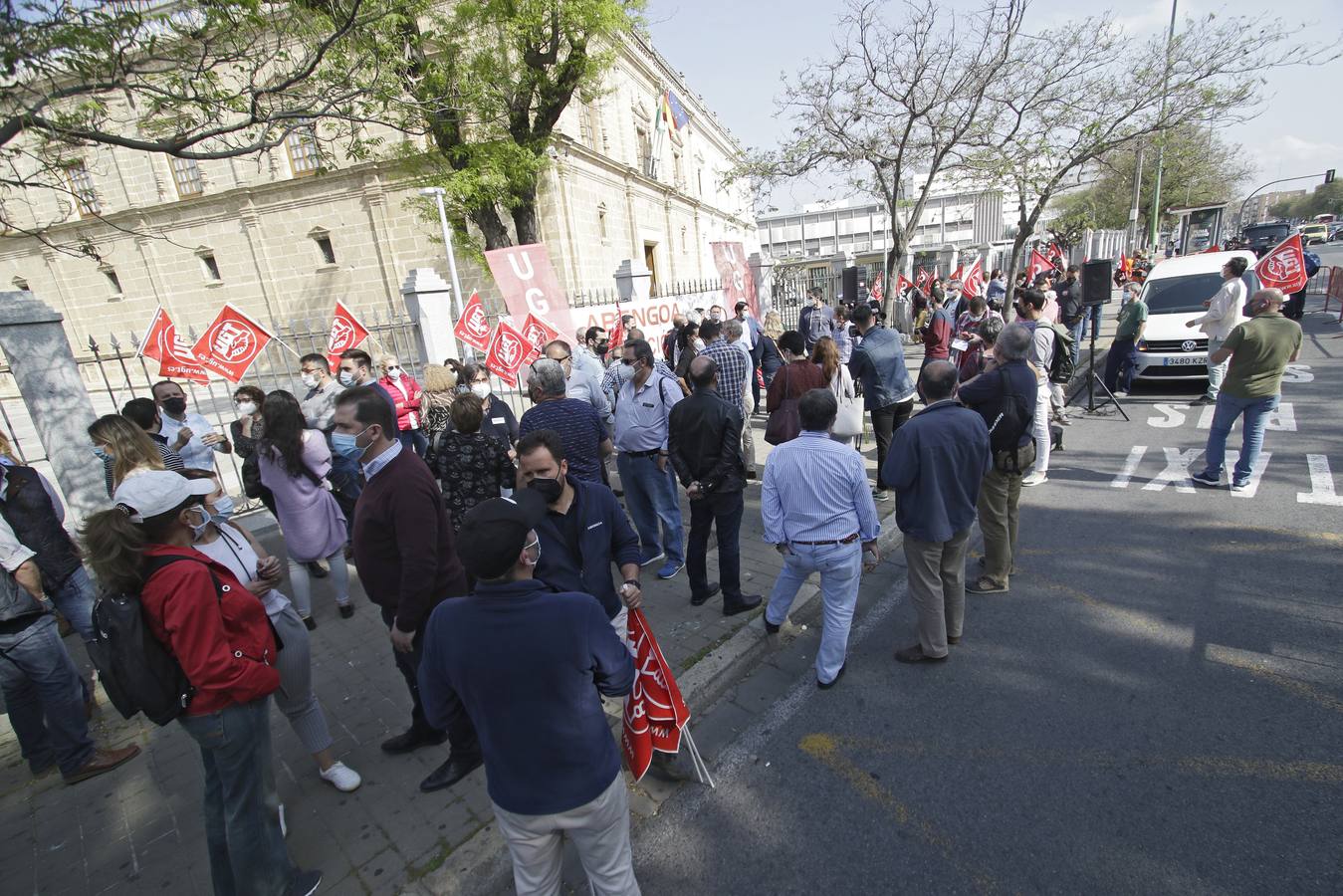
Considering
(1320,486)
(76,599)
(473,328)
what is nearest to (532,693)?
(76,599)

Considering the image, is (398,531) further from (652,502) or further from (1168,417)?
(1168,417)

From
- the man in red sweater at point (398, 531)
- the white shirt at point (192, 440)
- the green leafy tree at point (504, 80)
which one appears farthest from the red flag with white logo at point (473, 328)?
the man in red sweater at point (398, 531)

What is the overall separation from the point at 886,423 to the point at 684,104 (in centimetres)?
3254

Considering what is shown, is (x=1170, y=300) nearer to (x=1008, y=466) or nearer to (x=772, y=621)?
(x=1008, y=466)

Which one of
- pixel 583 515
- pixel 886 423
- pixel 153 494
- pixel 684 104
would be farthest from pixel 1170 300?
pixel 684 104

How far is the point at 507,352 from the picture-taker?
8.11 metres

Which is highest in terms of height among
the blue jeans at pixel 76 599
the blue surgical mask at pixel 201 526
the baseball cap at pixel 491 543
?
the baseball cap at pixel 491 543

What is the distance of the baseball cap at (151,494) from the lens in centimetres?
221

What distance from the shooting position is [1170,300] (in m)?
10.5

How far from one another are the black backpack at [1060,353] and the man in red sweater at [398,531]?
702 cm

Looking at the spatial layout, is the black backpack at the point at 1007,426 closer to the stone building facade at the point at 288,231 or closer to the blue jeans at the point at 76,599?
the blue jeans at the point at 76,599

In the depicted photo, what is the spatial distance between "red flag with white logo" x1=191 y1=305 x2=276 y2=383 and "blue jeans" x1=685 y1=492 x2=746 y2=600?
16.3 feet

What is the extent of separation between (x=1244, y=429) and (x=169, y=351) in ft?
34.6

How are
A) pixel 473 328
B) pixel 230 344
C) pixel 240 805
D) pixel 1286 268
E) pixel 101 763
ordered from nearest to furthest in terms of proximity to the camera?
pixel 240 805, pixel 101 763, pixel 230 344, pixel 473 328, pixel 1286 268
